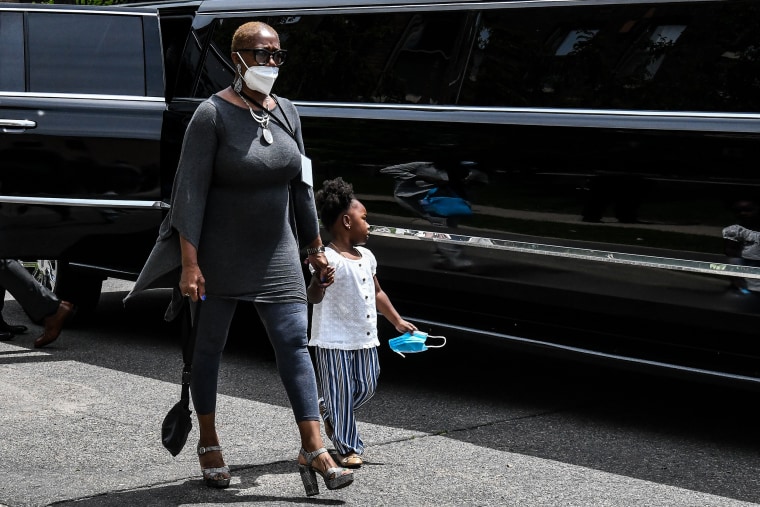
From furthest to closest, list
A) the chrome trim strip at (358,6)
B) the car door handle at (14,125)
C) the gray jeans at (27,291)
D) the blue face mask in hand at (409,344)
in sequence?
1. the gray jeans at (27,291)
2. the car door handle at (14,125)
3. the chrome trim strip at (358,6)
4. the blue face mask in hand at (409,344)

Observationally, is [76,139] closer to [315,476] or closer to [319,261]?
[319,261]

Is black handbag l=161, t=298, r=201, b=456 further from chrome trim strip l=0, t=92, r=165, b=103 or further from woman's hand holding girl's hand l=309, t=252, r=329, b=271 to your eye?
chrome trim strip l=0, t=92, r=165, b=103

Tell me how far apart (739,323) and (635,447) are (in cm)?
74

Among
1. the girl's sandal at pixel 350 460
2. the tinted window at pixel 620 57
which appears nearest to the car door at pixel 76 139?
the tinted window at pixel 620 57

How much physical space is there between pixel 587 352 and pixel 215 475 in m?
1.73

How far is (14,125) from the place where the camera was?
275 inches

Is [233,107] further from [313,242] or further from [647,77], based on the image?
[647,77]

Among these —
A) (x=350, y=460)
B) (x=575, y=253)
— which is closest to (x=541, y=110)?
(x=575, y=253)

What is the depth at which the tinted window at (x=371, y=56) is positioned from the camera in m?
5.94

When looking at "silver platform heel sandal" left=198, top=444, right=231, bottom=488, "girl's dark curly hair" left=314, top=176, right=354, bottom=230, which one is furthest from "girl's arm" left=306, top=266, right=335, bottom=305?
"silver platform heel sandal" left=198, top=444, right=231, bottom=488

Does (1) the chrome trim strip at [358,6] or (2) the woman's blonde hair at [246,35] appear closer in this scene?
(2) the woman's blonde hair at [246,35]

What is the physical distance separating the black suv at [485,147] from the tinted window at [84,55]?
0.01m

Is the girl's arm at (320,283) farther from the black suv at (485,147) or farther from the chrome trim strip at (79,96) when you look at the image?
the chrome trim strip at (79,96)

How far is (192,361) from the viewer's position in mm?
4715
